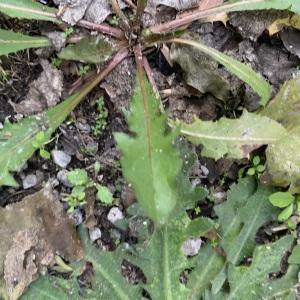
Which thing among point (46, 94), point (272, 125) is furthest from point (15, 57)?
point (272, 125)

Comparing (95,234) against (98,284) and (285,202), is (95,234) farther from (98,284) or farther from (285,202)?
(285,202)

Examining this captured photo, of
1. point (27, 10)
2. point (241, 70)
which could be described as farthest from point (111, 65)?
point (241, 70)

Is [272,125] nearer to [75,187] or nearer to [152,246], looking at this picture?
[152,246]

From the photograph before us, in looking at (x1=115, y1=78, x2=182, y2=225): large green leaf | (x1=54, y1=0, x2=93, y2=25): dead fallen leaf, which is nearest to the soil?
(x1=54, y1=0, x2=93, y2=25): dead fallen leaf

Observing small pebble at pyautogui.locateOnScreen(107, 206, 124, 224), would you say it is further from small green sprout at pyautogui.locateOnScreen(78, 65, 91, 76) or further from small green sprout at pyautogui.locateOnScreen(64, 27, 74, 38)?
small green sprout at pyautogui.locateOnScreen(64, 27, 74, 38)

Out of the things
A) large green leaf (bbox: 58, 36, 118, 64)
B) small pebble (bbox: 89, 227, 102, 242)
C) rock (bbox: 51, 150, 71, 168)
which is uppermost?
large green leaf (bbox: 58, 36, 118, 64)
